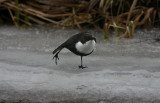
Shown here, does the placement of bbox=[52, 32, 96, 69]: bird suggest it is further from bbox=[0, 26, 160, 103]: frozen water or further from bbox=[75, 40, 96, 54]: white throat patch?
bbox=[0, 26, 160, 103]: frozen water

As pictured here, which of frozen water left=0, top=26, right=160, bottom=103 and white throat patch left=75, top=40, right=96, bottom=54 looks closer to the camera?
frozen water left=0, top=26, right=160, bottom=103

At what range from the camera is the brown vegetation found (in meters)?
4.79

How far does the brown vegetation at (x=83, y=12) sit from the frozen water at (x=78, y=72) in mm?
336

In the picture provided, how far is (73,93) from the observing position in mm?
2881

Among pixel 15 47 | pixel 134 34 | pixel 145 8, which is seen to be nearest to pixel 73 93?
pixel 15 47

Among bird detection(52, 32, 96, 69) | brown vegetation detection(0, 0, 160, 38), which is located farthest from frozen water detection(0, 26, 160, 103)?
brown vegetation detection(0, 0, 160, 38)

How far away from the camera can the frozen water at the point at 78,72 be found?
2.85m

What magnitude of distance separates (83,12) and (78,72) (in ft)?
5.87

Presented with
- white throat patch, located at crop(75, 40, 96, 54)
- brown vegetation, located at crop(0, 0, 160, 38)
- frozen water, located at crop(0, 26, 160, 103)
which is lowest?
frozen water, located at crop(0, 26, 160, 103)

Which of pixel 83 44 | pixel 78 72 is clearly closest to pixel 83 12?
pixel 83 44

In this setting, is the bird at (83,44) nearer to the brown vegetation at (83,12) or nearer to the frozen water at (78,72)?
the frozen water at (78,72)

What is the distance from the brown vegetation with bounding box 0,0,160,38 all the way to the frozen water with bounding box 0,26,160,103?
34 centimetres

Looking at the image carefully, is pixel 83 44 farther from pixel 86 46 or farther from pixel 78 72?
pixel 78 72

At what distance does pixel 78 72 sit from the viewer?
3381 millimetres
